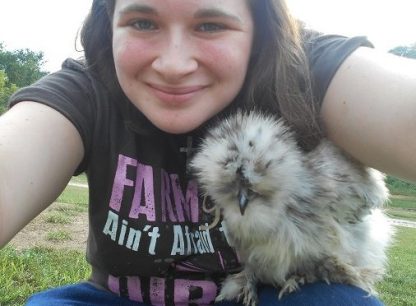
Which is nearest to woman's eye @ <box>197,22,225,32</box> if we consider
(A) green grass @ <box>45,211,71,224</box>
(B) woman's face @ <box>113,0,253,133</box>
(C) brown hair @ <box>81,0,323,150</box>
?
(B) woman's face @ <box>113,0,253,133</box>

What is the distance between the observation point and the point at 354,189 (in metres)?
Answer: 1.78

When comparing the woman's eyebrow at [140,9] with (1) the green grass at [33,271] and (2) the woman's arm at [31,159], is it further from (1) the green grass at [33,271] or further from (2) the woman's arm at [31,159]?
(1) the green grass at [33,271]

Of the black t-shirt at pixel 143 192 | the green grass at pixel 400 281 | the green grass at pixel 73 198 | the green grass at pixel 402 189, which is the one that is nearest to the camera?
the black t-shirt at pixel 143 192

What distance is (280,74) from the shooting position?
5.67 ft

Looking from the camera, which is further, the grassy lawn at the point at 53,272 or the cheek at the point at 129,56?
the grassy lawn at the point at 53,272

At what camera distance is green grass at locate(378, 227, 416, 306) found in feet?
14.2

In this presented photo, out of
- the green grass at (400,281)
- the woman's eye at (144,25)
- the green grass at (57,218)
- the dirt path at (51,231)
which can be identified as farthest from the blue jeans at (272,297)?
the green grass at (57,218)

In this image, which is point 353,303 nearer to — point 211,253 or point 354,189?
point 354,189

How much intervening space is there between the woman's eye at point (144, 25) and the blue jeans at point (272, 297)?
97 cm

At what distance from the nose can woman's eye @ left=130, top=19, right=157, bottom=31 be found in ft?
0.23

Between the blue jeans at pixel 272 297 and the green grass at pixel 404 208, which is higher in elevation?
the blue jeans at pixel 272 297

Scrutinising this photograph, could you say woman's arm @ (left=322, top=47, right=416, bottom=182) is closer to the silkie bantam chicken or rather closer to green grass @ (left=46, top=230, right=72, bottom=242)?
the silkie bantam chicken

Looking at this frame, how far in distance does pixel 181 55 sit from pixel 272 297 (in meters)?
0.88

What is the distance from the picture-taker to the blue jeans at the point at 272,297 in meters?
1.77
